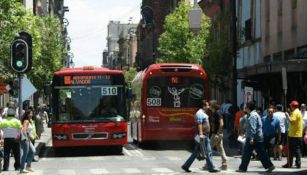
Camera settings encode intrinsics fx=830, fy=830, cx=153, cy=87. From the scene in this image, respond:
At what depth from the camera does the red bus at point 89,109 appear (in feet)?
93.2

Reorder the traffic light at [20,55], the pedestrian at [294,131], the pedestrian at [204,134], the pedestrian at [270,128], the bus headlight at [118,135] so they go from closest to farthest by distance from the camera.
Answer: the pedestrian at [204,134] → the traffic light at [20,55] → the pedestrian at [294,131] → the pedestrian at [270,128] → the bus headlight at [118,135]

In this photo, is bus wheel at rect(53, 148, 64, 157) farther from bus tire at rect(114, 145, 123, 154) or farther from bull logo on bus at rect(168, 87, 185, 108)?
bull logo on bus at rect(168, 87, 185, 108)

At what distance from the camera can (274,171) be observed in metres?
21.1

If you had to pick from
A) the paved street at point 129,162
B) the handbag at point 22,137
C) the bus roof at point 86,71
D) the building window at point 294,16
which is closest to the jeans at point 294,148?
the paved street at point 129,162

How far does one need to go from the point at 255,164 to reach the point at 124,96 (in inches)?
252

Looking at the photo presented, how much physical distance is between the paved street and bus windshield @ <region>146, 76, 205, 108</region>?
1.85m

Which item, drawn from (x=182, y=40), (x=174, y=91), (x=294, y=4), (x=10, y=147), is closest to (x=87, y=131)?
(x=174, y=91)

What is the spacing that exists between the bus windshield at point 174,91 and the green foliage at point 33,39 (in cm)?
584

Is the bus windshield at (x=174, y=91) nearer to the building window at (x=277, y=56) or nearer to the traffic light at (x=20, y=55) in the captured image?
the traffic light at (x=20, y=55)

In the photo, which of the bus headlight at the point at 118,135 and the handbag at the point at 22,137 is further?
the bus headlight at the point at 118,135

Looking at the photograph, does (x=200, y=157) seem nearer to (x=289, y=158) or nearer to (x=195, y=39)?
(x=289, y=158)

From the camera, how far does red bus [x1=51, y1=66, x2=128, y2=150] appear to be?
28.4m

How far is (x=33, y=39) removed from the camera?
150 feet

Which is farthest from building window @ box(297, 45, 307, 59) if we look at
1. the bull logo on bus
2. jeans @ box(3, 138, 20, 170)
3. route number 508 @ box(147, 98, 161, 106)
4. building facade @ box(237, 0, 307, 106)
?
jeans @ box(3, 138, 20, 170)
